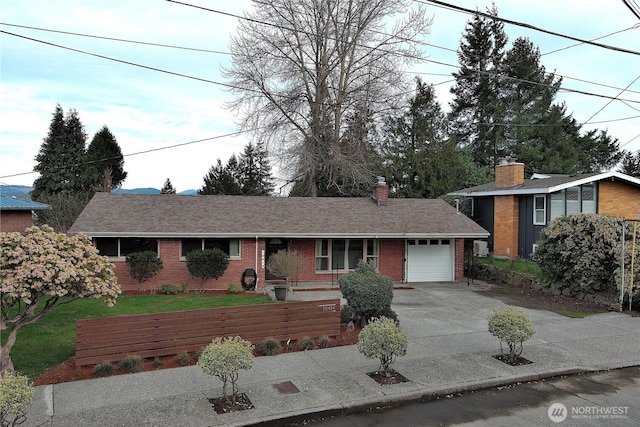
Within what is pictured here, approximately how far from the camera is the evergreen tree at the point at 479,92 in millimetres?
41594

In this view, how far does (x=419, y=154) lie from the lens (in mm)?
30078

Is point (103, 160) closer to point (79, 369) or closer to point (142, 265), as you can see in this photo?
point (142, 265)

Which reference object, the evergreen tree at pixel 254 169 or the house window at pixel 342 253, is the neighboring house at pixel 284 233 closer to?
the house window at pixel 342 253

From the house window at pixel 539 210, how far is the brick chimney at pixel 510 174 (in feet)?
6.24

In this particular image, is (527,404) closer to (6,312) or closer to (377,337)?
(377,337)

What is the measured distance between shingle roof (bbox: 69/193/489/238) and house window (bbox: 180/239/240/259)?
0.55 m

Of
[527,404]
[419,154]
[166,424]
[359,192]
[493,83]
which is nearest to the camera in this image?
[166,424]

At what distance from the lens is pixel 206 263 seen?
17.2 meters

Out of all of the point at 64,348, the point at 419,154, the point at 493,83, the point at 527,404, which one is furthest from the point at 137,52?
the point at 493,83

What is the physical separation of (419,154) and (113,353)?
981 inches

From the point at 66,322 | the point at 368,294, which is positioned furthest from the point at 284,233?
the point at 66,322

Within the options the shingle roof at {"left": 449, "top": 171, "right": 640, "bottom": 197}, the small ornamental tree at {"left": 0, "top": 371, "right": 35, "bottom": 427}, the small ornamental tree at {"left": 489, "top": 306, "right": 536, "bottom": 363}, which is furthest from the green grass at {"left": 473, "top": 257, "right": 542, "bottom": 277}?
the small ornamental tree at {"left": 0, "top": 371, "right": 35, "bottom": 427}

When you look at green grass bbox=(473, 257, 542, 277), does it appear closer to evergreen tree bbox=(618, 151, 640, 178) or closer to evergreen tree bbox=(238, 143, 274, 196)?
evergreen tree bbox=(238, 143, 274, 196)

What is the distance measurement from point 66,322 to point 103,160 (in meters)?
29.5
